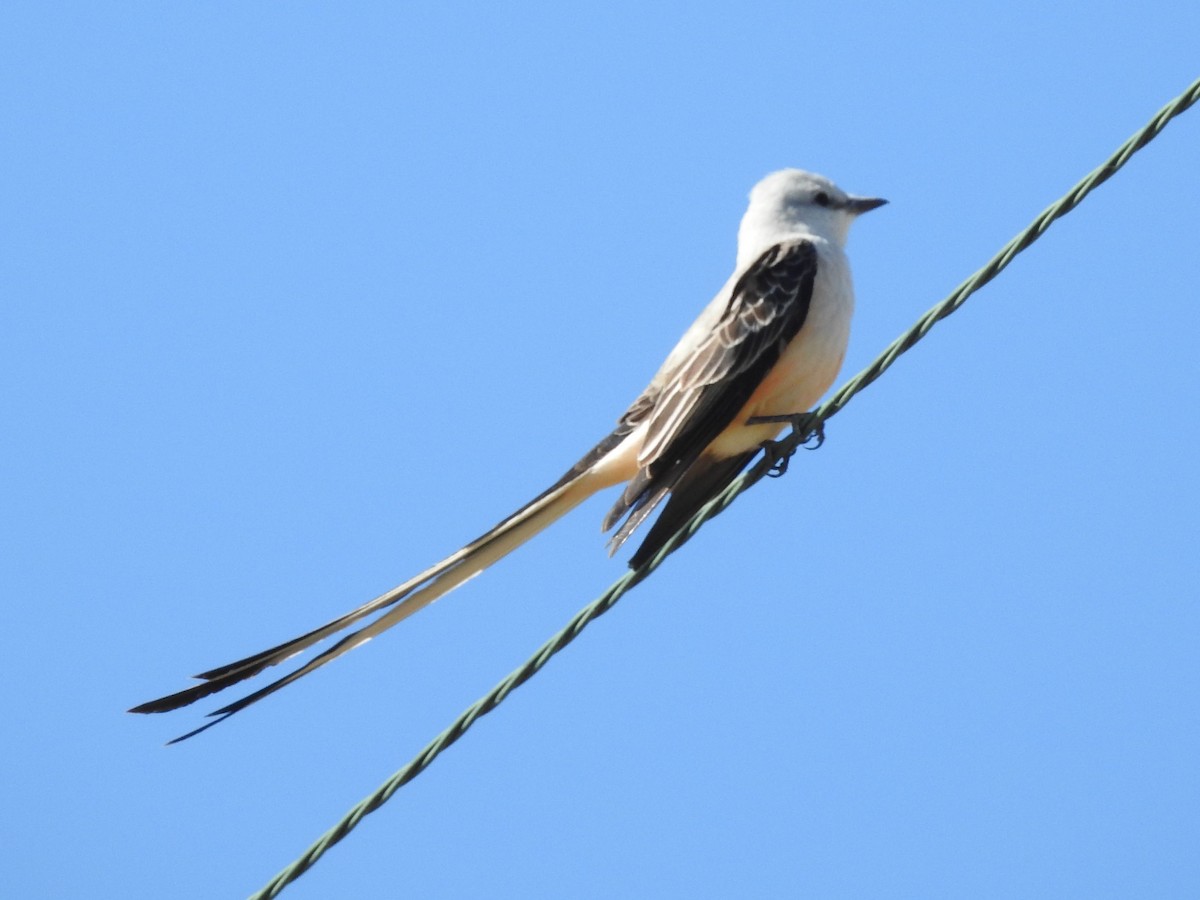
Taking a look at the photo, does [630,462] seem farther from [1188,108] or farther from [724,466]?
[1188,108]

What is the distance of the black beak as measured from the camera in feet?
20.7

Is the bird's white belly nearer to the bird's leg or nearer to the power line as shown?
the bird's leg

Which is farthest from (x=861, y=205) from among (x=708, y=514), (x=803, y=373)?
(x=708, y=514)

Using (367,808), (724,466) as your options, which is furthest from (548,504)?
(367,808)

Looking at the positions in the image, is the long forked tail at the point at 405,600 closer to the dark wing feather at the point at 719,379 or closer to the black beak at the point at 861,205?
the dark wing feather at the point at 719,379

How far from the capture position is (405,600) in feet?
14.6

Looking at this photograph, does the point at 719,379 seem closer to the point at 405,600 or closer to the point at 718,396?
the point at 718,396

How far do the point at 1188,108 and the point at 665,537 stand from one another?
7.50 ft

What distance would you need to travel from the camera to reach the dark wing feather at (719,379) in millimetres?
5074

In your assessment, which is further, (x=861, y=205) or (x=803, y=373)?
(x=861, y=205)

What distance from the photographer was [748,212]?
6430mm

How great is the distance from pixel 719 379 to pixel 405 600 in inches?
52.0

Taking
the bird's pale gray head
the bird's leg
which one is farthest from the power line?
the bird's pale gray head

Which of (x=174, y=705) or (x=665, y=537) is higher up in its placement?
(x=665, y=537)
